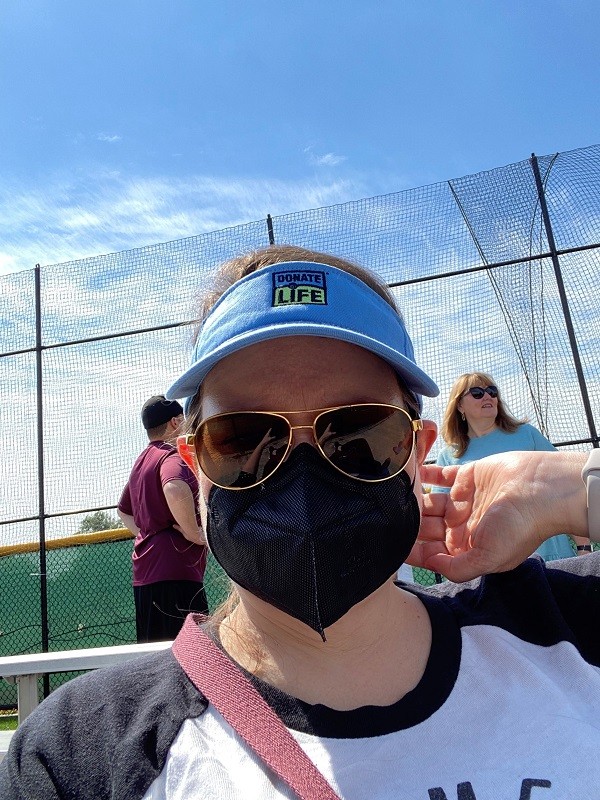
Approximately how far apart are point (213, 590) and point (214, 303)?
4.88m

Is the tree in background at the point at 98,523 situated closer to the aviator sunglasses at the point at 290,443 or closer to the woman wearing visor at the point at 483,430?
the woman wearing visor at the point at 483,430

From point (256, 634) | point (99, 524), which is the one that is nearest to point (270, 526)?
point (256, 634)

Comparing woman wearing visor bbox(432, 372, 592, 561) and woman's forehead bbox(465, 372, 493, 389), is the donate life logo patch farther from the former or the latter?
woman's forehead bbox(465, 372, 493, 389)

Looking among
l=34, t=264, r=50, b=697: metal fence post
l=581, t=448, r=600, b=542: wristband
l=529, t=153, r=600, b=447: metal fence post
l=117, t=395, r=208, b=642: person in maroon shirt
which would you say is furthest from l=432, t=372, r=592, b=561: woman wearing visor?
l=34, t=264, r=50, b=697: metal fence post

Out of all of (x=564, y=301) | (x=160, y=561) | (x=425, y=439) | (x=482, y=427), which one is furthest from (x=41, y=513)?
(x=425, y=439)

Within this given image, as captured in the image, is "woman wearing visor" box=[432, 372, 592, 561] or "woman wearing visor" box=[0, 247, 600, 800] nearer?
"woman wearing visor" box=[0, 247, 600, 800]

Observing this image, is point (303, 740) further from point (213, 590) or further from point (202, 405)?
point (213, 590)

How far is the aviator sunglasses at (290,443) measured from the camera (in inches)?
50.2

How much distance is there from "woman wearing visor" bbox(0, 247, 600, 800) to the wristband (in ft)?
0.10

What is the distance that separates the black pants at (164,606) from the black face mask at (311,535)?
2905 millimetres

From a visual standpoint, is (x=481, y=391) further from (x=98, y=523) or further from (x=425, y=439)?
(x=98, y=523)

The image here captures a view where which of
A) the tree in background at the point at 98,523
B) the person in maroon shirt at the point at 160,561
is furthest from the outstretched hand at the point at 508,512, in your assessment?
the tree in background at the point at 98,523

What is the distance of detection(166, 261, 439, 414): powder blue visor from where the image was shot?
129cm

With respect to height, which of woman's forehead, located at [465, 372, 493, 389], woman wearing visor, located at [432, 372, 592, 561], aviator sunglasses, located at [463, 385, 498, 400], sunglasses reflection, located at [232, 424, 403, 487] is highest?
woman's forehead, located at [465, 372, 493, 389]
